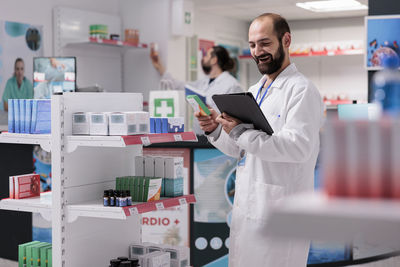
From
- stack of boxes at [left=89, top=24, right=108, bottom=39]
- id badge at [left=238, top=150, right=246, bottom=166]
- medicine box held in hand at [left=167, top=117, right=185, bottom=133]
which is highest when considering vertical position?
stack of boxes at [left=89, top=24, right=108, bottom=39]

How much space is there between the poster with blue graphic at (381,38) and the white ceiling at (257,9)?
138 inches

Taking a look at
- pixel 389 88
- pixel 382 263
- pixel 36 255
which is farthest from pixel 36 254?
pixel 382 263

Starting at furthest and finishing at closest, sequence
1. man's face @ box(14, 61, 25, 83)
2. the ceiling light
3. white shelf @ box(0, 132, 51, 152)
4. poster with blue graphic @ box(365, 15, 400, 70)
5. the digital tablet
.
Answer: the ceiling light → man's face @ box(14, 61, 25, 83) → poster with blue graphic @ box(365, 15, 400, 70) → white shelf @ box(0, 132, 51, 152) → the digital tablet

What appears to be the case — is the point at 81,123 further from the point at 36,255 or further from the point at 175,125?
the point at 36,255

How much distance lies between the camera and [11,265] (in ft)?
14.1

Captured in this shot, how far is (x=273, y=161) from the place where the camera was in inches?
99.3

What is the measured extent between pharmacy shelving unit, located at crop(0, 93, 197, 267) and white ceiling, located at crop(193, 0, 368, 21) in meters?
5.49

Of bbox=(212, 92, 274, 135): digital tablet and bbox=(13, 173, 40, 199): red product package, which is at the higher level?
bbox=(212, 92, 274, 135): digital tablet

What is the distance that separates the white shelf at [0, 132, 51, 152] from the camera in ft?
9.08

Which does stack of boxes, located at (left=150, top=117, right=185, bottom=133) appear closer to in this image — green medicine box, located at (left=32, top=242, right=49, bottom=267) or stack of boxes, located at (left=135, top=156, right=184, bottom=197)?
stack of boxes, located at (left=135, top=156, right=184, bottom=197)

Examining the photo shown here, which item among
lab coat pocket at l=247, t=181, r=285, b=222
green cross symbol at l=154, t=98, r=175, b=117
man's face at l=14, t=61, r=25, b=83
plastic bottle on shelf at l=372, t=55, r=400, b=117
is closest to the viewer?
plastic bottle on shelf at l=372, t=55, r=400, b=117

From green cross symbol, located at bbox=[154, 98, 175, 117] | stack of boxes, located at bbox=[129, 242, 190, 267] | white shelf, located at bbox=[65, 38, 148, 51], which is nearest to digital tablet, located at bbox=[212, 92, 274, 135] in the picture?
stack of boxes, located at bbox=[129, 242, 190, 267]

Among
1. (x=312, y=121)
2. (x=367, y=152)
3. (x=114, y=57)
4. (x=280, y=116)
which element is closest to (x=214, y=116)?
(x=280, y=116)

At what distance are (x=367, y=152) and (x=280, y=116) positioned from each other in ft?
4.97
